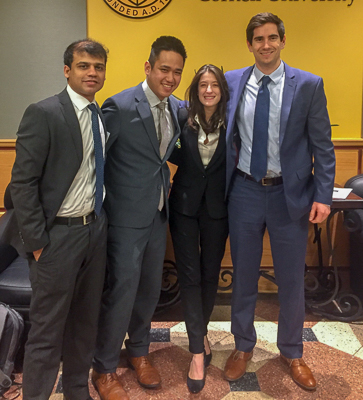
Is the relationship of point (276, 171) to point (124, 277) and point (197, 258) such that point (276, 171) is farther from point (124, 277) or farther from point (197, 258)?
point (124, 277)

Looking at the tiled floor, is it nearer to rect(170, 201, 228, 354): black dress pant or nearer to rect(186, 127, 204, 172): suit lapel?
rect(170, 201, 228, 354): black dress pant

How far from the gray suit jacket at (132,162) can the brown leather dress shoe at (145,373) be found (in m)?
0.79

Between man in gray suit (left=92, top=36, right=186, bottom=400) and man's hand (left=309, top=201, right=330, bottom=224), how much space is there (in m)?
0.75

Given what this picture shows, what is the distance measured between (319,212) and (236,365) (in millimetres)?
954

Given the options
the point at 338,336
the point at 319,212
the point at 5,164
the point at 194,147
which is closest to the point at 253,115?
the point at 194,147

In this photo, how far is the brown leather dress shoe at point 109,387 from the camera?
1.79m

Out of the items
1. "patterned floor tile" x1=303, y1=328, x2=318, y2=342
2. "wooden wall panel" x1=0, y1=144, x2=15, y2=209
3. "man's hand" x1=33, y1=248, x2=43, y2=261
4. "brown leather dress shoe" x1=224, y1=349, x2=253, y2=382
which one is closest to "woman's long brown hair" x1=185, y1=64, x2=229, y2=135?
"man's hand" x1=33, y1=248, x2=43, y2=261

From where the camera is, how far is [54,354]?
1.55 metres

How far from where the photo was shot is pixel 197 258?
190cm

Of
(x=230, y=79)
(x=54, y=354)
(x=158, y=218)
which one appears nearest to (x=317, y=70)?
(x=230, y=79)

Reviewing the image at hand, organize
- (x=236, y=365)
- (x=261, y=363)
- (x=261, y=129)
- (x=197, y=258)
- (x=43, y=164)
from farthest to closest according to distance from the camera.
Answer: (x=261, y=363) < (x=236, y=365) < (x=197, y=258) < (x=261, y=129) < (x=43, y=164)

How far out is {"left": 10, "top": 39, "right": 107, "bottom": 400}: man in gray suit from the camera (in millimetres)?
1383

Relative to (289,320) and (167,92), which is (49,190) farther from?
(289,320)

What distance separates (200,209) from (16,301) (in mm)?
1141
